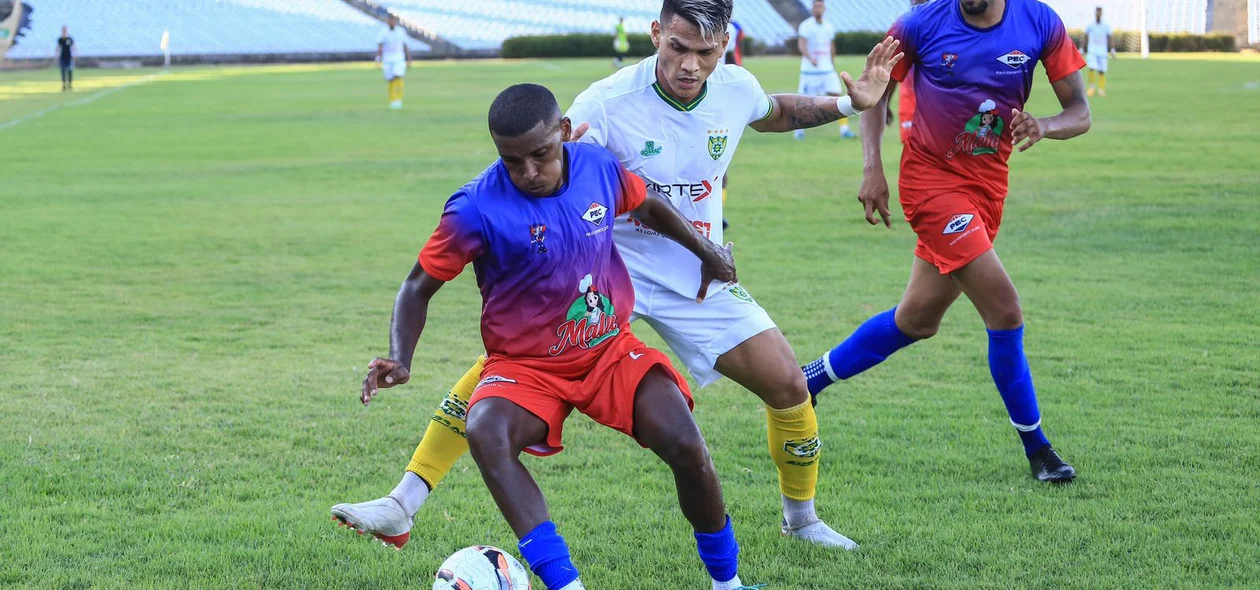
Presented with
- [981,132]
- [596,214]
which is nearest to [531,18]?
[981,132]

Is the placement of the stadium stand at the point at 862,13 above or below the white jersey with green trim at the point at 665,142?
above

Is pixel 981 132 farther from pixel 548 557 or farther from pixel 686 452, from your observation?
pixel 548 557

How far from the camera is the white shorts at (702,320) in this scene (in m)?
4.56

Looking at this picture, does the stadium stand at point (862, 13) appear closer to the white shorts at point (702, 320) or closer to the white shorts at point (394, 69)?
the white shorts at point (394, 69)

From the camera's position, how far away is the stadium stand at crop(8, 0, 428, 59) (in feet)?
206

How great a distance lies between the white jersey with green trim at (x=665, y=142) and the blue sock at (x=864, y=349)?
1.53 meters

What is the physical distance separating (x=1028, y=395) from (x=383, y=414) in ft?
10.3

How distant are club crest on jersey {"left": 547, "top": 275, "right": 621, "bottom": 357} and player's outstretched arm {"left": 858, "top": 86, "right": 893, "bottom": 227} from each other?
74.1 inches

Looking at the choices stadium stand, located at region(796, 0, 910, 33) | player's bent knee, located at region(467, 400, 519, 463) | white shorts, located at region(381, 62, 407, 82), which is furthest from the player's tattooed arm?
stadium stand, located at region(796, 0, 910, 33)

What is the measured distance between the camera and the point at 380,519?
421cm

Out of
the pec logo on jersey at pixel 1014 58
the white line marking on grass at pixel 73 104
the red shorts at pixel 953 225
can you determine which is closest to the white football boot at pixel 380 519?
the red shorts at pixel 953 225

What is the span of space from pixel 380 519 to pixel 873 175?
278 centimetres

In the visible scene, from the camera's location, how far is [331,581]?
14.2ft

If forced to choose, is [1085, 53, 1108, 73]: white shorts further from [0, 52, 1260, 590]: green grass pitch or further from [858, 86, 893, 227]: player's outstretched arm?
[858, 86, 893, 227]: player's outstretched arm
